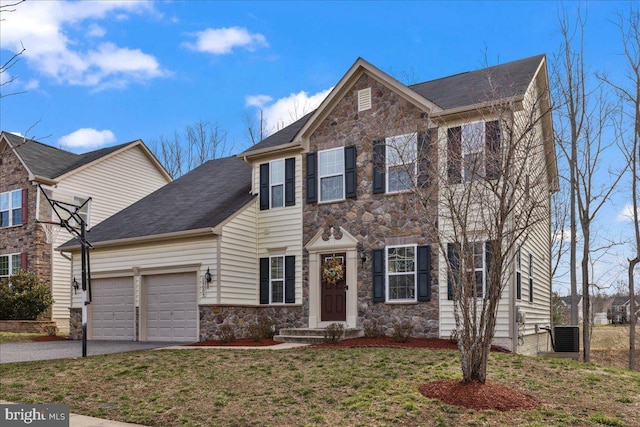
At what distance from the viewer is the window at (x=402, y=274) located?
566 inches

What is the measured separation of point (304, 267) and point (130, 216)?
7208mm

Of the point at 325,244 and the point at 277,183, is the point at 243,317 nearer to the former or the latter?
the point at 325,244

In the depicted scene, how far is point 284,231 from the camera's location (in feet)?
55.6

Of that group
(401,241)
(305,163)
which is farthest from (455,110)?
(305,163)

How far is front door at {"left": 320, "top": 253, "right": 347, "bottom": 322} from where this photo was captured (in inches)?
620

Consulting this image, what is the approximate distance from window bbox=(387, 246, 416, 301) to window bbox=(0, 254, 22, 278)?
15908mm

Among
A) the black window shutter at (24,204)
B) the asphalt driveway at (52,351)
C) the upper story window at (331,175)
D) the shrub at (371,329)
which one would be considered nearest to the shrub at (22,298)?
the black window shutter at (24,204)

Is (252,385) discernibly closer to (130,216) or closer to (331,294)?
(331,294)

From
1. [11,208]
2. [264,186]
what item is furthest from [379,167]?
[11,208]

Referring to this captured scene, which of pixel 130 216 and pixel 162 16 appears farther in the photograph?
pixel 130 216

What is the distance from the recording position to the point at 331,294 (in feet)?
52.3

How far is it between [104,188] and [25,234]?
3676 millimetres

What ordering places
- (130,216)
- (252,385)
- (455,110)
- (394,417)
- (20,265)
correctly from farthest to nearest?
(20,265) < (130,216) < (455,110) < (252,385) < (394,417)

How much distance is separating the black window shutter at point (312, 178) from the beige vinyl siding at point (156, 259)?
2.83 m
